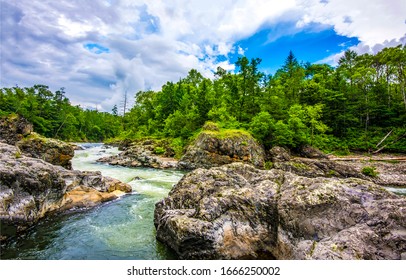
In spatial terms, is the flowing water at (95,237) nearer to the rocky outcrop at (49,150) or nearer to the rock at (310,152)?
the rocky outcrop at (49,150)

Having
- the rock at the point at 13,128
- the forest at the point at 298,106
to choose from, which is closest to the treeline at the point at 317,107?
the forest at the point at 298,106

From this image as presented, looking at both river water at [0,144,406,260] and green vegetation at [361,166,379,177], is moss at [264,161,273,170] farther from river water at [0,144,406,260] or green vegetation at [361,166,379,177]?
river water at [0,144,406,260]

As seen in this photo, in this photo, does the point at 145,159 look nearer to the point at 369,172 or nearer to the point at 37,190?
the point at 37,190

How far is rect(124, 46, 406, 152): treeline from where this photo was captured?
3525 centimetres

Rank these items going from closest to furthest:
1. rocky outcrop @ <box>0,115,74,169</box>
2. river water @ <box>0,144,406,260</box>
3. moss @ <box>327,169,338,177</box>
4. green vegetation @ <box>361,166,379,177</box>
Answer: river water @ <box>0,144,406,260</box> < rocky outcrop @ <box>0,115,74,169</box> < green vegetation @ <box>361,166,379,177</box> < moss @ <box>327,169,338,177</box>

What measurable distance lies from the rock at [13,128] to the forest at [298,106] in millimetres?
20094

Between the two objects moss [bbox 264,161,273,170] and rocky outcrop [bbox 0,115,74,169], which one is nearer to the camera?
rocky outcrop [bbox 0,115,74,169]

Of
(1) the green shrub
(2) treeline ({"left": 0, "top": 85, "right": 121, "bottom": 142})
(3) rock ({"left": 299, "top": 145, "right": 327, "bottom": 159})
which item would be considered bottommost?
(1) the green shrub

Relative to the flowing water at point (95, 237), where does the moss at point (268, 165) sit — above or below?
above

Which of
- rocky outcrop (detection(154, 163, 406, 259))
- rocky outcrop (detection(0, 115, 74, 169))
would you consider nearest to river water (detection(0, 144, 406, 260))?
rocky outcrop (detection(154, 163, 406, 259))

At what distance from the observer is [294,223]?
6.37 m

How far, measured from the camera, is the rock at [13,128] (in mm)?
30525

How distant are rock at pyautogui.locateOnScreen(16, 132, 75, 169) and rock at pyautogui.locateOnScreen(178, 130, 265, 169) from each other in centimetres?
1178
